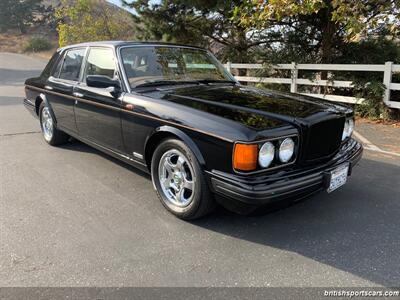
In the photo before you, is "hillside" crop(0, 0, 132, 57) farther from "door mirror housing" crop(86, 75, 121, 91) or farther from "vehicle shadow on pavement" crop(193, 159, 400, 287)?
"vehicle shadow on pavement" crop(193, 159, 400, 287)

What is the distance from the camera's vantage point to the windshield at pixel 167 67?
388cm

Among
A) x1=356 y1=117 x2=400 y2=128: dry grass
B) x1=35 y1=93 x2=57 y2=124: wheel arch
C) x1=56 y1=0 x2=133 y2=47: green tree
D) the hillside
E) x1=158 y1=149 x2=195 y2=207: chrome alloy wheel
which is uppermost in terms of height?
the hillside

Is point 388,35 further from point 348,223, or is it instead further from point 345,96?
point 348,223

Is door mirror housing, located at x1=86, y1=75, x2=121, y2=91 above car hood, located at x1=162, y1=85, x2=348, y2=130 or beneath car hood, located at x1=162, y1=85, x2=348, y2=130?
above

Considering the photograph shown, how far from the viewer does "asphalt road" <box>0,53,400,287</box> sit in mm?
2520

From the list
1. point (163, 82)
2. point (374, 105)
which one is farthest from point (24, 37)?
point (163, 82)

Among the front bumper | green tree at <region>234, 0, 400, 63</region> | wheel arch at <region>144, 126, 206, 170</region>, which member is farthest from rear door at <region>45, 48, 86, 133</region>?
Answer: green tree at <region>234, 0, 400, 63</region>

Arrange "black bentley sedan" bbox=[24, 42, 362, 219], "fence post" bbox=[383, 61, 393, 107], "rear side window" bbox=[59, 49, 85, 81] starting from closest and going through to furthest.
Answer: "black bentley sedan" bbox=[24, 42, 362, 219], "rear side window" bbox=[59, 49, 85, 81], "fence post" bbox=[383, 61, 393, 107]

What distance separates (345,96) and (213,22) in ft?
15.8

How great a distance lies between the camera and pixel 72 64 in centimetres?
500

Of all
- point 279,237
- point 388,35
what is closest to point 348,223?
point 279,237

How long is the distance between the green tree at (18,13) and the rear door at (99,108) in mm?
52157

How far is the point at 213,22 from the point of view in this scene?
1138cm

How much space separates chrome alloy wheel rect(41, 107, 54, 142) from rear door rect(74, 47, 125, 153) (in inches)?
46.9
